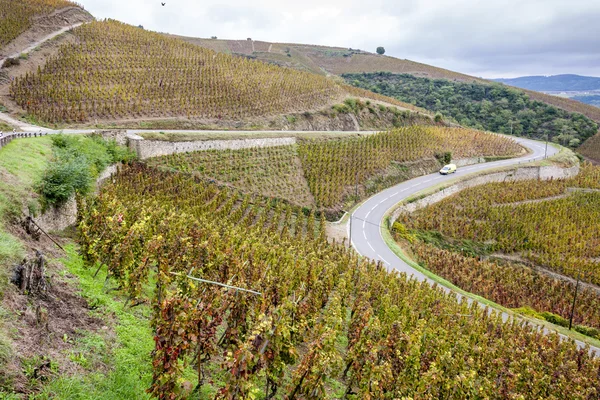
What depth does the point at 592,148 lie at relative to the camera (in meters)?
74.2

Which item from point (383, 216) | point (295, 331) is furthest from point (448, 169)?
point (295, 331)

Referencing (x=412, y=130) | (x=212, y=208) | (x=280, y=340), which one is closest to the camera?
(x=280, y=340)

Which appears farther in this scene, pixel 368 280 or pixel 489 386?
pixel 368 280

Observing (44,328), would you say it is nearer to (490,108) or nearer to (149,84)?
(149,84)

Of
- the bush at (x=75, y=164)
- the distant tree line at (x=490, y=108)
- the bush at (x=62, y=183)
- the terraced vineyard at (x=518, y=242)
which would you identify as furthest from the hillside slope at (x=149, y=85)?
the distant tree line at (x=490, y=108)

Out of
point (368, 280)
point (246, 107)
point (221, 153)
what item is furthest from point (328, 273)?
point (246, 107)

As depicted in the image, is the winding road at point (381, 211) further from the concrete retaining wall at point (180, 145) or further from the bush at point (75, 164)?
the bush at point (75, 164)

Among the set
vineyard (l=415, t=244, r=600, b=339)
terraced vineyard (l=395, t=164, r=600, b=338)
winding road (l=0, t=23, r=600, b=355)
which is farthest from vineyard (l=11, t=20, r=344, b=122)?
vineyard (l=415, t=244, r=600, b=339)

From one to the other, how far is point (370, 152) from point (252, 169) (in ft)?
50.4

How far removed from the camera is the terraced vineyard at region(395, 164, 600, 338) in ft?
78.3

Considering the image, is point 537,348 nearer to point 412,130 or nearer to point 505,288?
point 505,288

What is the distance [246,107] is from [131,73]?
1289 cm

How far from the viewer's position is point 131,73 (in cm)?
4322

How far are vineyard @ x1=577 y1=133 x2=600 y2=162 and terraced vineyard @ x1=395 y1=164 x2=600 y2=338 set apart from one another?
36.4 m
